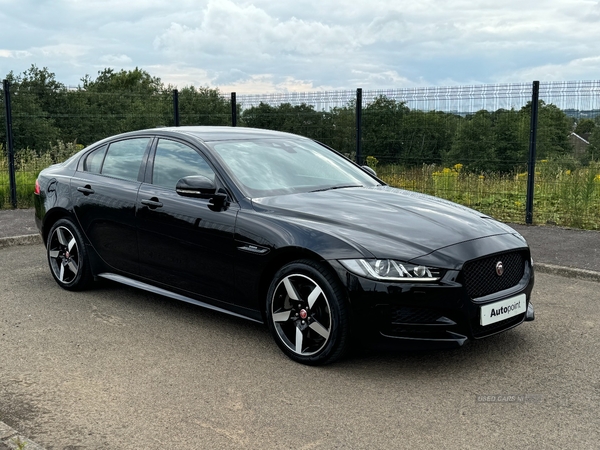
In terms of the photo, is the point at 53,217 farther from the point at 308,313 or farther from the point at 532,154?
the point at 532,154

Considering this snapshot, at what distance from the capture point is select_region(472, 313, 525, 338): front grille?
4289 mm

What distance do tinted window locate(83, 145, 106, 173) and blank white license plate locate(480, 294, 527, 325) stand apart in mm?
3909

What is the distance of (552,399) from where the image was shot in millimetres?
3988

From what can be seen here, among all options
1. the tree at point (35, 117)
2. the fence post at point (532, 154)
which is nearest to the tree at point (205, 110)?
the tree at point (35, 117)

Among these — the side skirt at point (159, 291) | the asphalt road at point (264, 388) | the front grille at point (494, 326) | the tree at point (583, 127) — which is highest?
the tree at point (583, 127)

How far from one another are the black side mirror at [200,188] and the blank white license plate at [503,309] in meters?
2.07

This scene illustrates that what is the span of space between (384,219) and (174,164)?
78.9 inches

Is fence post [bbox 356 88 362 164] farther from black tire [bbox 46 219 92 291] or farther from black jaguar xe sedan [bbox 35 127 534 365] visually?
black tire [bbox 46 219 92 291]

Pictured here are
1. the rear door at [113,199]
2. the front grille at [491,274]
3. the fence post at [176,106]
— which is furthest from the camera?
the fence post at [176,106]

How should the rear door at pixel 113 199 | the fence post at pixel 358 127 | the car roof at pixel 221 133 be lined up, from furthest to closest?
1. the fence post at pixel 358 127
2. the rear door at pixel 113 199
3. the car roof at pixel 221 133

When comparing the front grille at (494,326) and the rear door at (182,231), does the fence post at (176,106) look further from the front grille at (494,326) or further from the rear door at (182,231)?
the front grille at (494,326)

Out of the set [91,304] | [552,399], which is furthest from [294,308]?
[91,304]

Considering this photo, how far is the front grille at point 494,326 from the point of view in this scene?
4289 mm

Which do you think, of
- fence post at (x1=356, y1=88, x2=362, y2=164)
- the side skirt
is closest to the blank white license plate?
the side skirt
